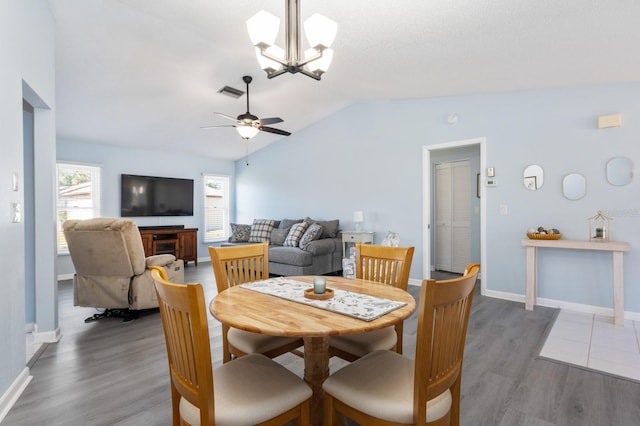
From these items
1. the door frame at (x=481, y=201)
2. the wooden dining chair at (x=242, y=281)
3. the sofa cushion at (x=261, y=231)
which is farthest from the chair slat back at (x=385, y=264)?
the sofa cushion at (x=261, y=231)

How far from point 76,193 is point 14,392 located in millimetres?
4553

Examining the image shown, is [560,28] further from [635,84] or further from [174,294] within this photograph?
[174,294]

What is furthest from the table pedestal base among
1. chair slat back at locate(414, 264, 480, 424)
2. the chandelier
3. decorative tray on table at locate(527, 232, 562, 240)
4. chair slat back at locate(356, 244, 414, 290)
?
decorative tray on table at locate(527, 232, 562, 240)

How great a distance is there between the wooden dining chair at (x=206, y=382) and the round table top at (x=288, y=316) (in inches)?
7.3

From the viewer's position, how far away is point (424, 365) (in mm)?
1049

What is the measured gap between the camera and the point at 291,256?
500cm

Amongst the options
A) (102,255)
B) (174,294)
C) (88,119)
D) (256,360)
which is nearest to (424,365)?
(256,360)

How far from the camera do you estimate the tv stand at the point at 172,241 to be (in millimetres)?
5811

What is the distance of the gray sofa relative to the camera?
4.99m

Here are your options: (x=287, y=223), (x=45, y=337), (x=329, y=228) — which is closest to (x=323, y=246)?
(x=329, y=228)

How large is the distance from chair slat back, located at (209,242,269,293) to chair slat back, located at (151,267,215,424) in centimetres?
86

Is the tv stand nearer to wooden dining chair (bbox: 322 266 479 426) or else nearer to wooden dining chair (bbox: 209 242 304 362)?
wooden dining chair (bbox: 209 242 304 362)

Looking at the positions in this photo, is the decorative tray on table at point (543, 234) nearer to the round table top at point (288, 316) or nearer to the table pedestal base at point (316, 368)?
the round table top at point (288, 316)

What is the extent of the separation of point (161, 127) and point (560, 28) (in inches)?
217
